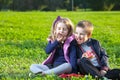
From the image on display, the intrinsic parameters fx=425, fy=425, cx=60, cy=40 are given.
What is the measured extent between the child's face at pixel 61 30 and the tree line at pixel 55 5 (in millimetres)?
45585

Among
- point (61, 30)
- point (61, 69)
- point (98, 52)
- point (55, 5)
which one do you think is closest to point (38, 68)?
point (61, 69)

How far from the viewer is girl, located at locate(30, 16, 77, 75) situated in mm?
7023

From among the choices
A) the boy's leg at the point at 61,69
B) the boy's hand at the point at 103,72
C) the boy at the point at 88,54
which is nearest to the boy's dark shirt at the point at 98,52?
the boy at the point at 88,54

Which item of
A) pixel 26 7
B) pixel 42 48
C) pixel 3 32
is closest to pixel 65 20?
pixel 42 48

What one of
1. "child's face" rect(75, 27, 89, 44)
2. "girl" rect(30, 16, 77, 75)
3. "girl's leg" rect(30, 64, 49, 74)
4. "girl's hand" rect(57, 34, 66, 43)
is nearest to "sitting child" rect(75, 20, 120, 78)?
"child's face" rect(75, 27, 89, 44)

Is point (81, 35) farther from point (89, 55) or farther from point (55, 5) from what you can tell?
point (55, 5)

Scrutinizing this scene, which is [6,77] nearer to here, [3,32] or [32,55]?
[32,55]

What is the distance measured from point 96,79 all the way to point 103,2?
167ft

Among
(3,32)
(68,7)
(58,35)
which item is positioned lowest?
(68,7)

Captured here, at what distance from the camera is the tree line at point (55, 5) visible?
176ft

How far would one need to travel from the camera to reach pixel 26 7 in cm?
5369

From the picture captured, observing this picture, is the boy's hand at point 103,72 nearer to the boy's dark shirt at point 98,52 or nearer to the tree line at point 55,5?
the boy's dark shirt at point 98,52

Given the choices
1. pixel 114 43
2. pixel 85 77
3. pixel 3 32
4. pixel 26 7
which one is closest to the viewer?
pixel 85 77

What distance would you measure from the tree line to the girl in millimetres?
45501
